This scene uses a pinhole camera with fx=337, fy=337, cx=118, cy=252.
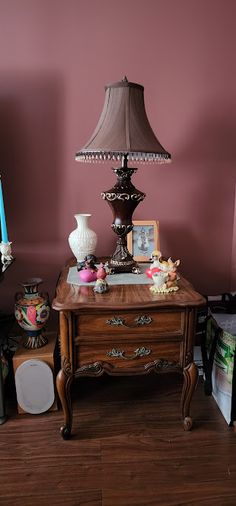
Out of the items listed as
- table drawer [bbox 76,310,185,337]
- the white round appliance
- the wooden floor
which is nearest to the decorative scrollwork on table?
table drawer [bbox 76,310,185,337]

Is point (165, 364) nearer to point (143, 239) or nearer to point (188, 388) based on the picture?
point (188, 388)

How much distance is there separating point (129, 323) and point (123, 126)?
71cm

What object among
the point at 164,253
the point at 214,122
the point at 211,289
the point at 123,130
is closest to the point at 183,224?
the point at 164,253

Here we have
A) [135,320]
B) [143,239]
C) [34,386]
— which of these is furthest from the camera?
[143,239]

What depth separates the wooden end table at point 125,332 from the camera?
Answer: 1.15 meters

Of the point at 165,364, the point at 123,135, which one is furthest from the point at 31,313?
the point at 123,135

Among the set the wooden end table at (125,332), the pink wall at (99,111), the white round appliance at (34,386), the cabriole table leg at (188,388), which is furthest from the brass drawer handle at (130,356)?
the pink wall at (99,111)

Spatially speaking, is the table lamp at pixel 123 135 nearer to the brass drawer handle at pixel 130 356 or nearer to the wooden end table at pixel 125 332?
the wooden end table at pixel 125 332

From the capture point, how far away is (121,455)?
4.08 ft

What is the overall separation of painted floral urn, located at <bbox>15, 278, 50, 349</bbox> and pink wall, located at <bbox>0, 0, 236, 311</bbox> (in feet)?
0.99

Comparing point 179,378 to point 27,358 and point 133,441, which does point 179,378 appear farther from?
point 27,358

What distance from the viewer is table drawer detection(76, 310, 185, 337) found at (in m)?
1.17

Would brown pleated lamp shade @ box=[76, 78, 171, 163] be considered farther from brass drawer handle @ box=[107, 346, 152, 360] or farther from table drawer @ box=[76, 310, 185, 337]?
brass drawer handle @ box=[107, 346, 152, 360]

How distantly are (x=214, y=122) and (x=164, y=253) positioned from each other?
71 centimetres
